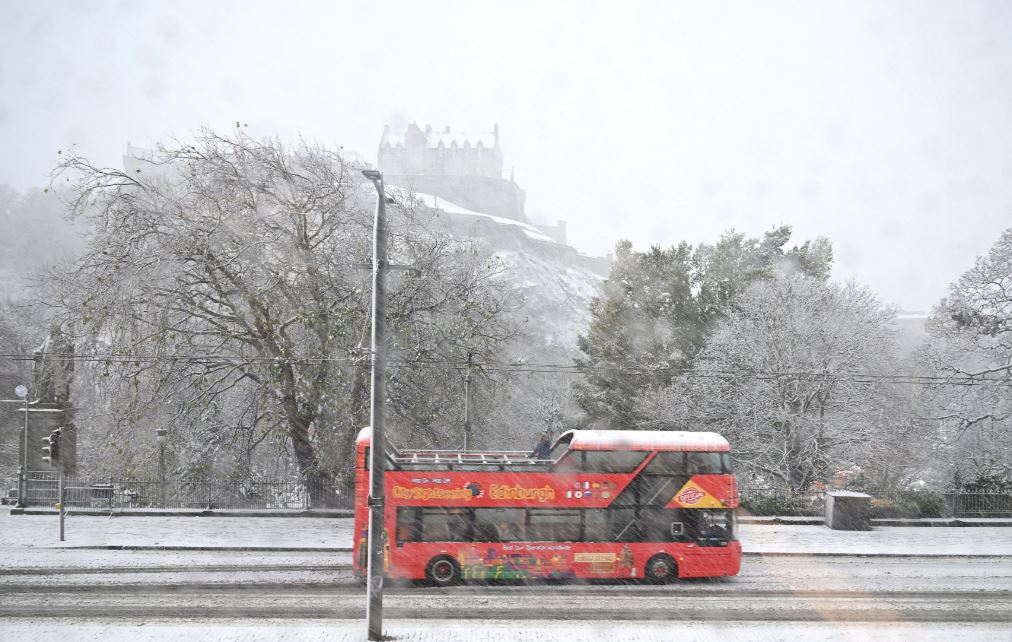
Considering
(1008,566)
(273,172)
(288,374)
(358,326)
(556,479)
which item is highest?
(273,172)

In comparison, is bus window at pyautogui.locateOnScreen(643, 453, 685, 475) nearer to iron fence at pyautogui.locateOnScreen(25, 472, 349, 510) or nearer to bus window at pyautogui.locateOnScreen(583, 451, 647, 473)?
bus window at pyautogui.locateOnScreen(583, 451, 647, 473)

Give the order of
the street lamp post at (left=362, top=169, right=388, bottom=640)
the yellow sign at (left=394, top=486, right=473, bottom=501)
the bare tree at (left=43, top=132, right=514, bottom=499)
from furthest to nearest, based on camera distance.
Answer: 1. the bare tree at (left=43, top=132, right=514, bottom=499)
2. the yellow sign at (left=394, top=486, right=473, bottom=501)
3. the street lamp post at (left=362, top=169, right=388, bottom=640)

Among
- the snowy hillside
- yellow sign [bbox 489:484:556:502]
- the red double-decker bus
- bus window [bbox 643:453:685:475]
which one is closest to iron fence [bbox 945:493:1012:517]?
the red double-decker bus

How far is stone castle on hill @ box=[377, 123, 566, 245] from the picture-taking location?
169 metres

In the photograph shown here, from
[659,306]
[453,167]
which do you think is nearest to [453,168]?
[453,167]

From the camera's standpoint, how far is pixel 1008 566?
18.8 meters

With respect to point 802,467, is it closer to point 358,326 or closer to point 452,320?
point 452,320

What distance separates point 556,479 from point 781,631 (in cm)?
519

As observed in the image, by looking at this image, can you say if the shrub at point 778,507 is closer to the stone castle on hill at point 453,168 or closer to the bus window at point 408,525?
the bus window at point 408,525

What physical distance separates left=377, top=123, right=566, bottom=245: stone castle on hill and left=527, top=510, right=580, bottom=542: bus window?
153 m

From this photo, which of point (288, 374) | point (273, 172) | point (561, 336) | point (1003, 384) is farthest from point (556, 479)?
point (561, 336)

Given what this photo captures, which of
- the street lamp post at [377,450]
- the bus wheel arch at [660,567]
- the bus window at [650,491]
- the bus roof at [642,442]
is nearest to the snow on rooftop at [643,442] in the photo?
the bus roof at [642,442]

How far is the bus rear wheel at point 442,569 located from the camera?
15852 millimetres

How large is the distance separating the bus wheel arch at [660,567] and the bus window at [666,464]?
180 cm
